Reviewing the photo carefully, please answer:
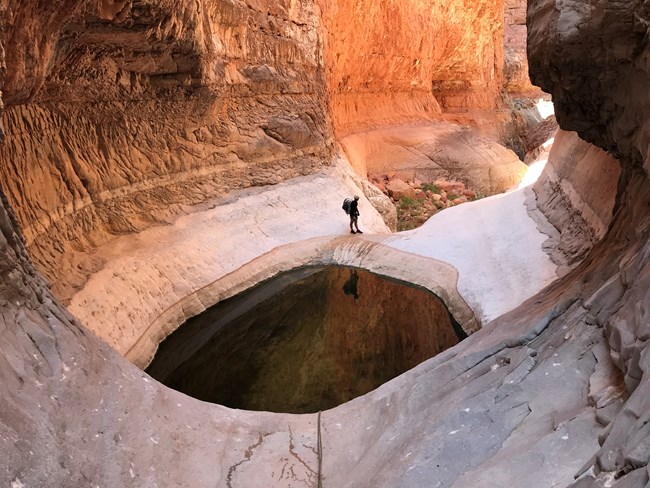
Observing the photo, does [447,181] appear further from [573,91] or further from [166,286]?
[573,91]

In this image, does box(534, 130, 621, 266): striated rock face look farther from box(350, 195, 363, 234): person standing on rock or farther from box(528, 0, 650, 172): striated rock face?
box(350, 195, 363, 234): person standing on rock

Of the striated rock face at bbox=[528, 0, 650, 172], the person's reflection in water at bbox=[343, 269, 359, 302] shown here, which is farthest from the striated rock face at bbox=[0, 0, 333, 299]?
the striated rock face at bbox=[528, 0, 650, 172]

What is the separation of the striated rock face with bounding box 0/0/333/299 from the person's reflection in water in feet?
10.8

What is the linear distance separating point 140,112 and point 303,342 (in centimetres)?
535

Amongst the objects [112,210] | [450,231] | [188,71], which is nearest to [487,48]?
[450,231]

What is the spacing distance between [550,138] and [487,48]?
581 centimetres

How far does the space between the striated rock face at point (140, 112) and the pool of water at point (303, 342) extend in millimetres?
2206

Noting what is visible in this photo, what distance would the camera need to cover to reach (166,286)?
955 centimetres

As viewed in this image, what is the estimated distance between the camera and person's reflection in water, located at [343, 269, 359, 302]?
11.9 metres

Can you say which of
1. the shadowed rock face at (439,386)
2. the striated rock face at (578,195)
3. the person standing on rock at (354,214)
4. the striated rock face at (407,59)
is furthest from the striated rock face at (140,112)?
the striated rock face at (578,195)

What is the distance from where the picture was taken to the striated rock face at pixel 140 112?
7.40m

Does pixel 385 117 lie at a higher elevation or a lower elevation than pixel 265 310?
higher

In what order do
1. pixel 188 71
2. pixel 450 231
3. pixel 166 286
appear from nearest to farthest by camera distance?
pixel 166 286
pixel 188 71
pixel 450 231

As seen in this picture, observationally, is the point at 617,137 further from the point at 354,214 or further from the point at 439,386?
the point at 354,214
